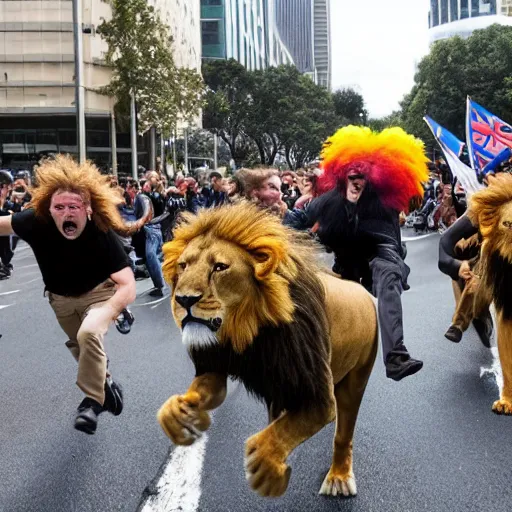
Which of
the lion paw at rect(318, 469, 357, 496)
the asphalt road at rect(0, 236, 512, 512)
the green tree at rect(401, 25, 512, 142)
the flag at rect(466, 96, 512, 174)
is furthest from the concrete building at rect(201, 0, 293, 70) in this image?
the lion paw at rect(318, 469, 357, 496)

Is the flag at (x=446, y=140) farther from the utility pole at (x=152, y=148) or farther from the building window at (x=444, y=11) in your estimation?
the building window at (x=444, y=11)

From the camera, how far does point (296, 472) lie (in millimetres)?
4336

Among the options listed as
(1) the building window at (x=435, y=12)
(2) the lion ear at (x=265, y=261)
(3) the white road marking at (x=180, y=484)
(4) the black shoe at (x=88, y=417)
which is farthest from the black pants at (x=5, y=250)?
(1) the building window at (x=435, y=12)

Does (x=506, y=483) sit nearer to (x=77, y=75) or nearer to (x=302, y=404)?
(x=302, y=404)

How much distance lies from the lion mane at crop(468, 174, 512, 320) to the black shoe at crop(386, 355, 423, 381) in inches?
36.6

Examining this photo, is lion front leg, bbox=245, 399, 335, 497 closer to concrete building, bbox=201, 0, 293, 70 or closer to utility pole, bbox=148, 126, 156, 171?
utility pole, bbox=148, 126, 156, 171

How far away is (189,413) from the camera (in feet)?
9.75

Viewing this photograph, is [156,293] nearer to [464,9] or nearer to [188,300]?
[188,300]

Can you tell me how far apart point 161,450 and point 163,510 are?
952mm

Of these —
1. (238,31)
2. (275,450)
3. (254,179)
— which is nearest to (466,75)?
(254,179)

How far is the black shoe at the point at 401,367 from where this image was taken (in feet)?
14.1

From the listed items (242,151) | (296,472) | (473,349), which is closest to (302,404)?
(296,472)

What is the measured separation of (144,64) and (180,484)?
3314 centimetres

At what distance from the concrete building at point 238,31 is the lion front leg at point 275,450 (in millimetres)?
86853
